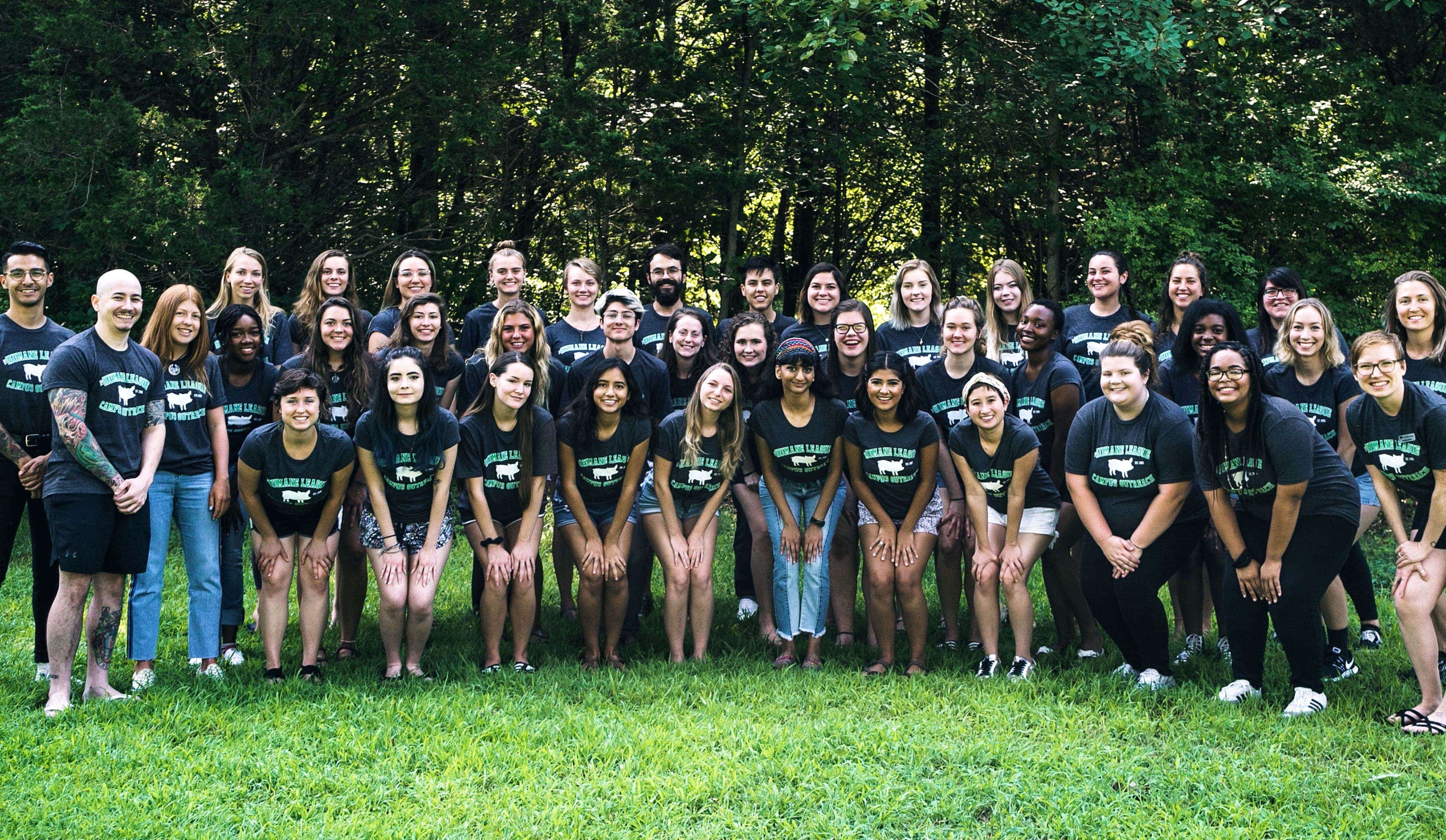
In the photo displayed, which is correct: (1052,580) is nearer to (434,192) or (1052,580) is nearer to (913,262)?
(913,262)

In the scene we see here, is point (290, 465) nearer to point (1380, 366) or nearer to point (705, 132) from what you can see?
point (1380, 366)

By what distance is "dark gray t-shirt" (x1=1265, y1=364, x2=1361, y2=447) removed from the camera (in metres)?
6.20

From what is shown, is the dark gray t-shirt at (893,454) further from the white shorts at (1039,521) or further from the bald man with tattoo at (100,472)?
the bald man with tattoo at (100,472)

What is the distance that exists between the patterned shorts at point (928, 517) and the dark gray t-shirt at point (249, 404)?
3.40 m

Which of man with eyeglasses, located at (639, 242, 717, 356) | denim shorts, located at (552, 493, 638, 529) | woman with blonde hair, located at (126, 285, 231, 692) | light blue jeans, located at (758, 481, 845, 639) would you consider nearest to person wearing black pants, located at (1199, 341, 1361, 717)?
light blue jeans, located at (758, 481, 845, 639)

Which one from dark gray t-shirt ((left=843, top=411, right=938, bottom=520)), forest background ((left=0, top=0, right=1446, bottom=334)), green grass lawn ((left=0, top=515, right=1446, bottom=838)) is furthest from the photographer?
forest background ((left=0, top=0, right=1446, bottom=334))

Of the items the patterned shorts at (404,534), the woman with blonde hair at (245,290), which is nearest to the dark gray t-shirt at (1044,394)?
the patterned shorts at (404,534)

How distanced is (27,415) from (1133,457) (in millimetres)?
5657

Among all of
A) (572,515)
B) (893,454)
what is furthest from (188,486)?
(893,454)

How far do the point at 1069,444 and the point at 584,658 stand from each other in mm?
2917

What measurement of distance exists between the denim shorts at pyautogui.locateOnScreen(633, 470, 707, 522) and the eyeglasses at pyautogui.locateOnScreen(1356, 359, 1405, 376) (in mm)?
3399

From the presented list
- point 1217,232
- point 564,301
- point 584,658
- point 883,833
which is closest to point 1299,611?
point 883,833

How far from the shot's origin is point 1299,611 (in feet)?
17.8

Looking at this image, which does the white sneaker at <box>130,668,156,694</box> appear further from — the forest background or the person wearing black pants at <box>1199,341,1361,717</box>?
the forest background
